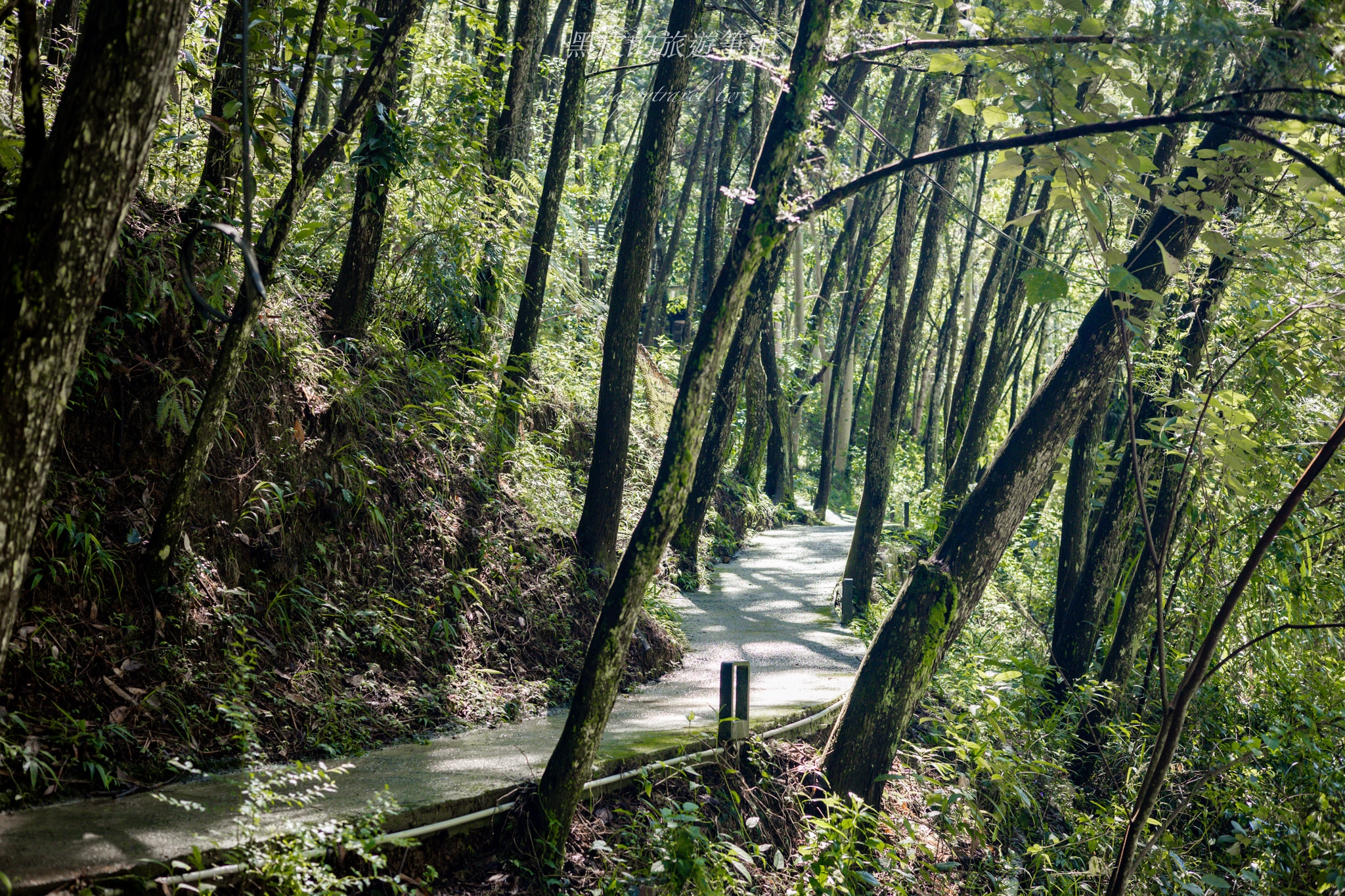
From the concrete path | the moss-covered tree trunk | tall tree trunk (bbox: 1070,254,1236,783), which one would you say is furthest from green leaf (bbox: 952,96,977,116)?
tall tree trunk (bbox: 1070,254,1236,783)

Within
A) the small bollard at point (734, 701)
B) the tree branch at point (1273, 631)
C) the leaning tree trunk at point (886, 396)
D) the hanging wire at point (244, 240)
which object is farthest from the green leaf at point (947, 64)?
the leaning tree trunk at point (886, 396)

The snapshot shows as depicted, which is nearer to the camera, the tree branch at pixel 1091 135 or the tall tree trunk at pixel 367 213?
the tree branch at pixel 1091 135

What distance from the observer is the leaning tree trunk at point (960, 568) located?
6.19 meters

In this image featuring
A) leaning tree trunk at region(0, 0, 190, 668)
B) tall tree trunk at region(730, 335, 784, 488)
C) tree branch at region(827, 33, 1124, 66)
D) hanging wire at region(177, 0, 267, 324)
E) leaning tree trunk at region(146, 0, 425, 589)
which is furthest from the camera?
tall tree trunk at region(730, 335, 784, 488)

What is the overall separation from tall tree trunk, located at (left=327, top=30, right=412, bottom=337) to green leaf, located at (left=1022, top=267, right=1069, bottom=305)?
576 centimetres

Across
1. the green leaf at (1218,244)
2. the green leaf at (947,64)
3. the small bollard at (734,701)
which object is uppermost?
the green leaf at (947,64)

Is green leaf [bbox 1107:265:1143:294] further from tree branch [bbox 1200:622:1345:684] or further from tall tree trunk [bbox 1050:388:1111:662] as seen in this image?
tall tree trunk [bbox 1050:388:1111:662]

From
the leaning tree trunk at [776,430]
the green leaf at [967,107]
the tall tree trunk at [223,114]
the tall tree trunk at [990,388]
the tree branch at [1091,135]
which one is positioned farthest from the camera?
the leaning tree trunk at [776,430]

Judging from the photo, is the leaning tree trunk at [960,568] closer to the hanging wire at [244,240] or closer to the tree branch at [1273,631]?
the tree branch at [1273,631]

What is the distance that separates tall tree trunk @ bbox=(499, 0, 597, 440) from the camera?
10234 millimetres

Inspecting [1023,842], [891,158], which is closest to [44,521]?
[1023,842]

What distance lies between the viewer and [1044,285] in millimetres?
4242

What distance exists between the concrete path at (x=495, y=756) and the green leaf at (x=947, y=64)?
14.7 feet

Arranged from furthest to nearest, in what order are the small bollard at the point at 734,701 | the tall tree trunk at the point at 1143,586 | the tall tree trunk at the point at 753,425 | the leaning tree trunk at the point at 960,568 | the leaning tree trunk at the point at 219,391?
the tall tree trunk at the point at 753,425, the tall tree trunk at the point at 1143,586, the leaning tree trunk at the point at 960,568, the small bollard at the point at 734,701, the leaning tree trunk at the point at 219,391
